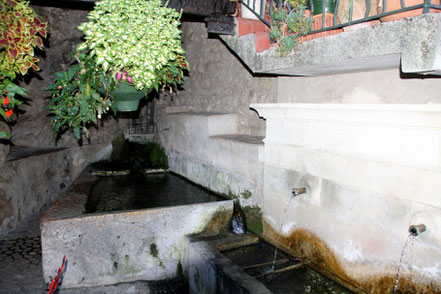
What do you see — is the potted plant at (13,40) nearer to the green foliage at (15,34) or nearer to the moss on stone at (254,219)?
the green foliage at (15,34)

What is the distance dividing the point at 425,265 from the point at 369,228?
0.46m

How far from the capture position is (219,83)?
18.1ft

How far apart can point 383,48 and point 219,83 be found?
3934mm

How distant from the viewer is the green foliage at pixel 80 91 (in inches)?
95.6

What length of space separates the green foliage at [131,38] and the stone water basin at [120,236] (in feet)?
5.71

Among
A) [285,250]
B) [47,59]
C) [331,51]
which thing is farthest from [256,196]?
[47,59]

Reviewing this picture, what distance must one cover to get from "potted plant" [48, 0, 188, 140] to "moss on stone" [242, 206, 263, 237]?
6.32 feet

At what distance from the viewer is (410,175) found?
2264 millimetres

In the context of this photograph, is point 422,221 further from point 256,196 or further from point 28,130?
point 28,130

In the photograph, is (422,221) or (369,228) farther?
(369,228)

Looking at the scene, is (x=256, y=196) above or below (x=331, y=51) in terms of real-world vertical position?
below

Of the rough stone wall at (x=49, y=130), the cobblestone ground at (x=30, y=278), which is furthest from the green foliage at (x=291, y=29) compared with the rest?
the rough stone wall at (x=49, y=130)

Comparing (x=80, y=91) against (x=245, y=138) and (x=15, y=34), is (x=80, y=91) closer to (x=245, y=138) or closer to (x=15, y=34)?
(x=15, y=34)

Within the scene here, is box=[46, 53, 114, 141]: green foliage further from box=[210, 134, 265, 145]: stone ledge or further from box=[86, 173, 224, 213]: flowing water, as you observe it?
box=[210, 134, 265, 145]: stone ledge
